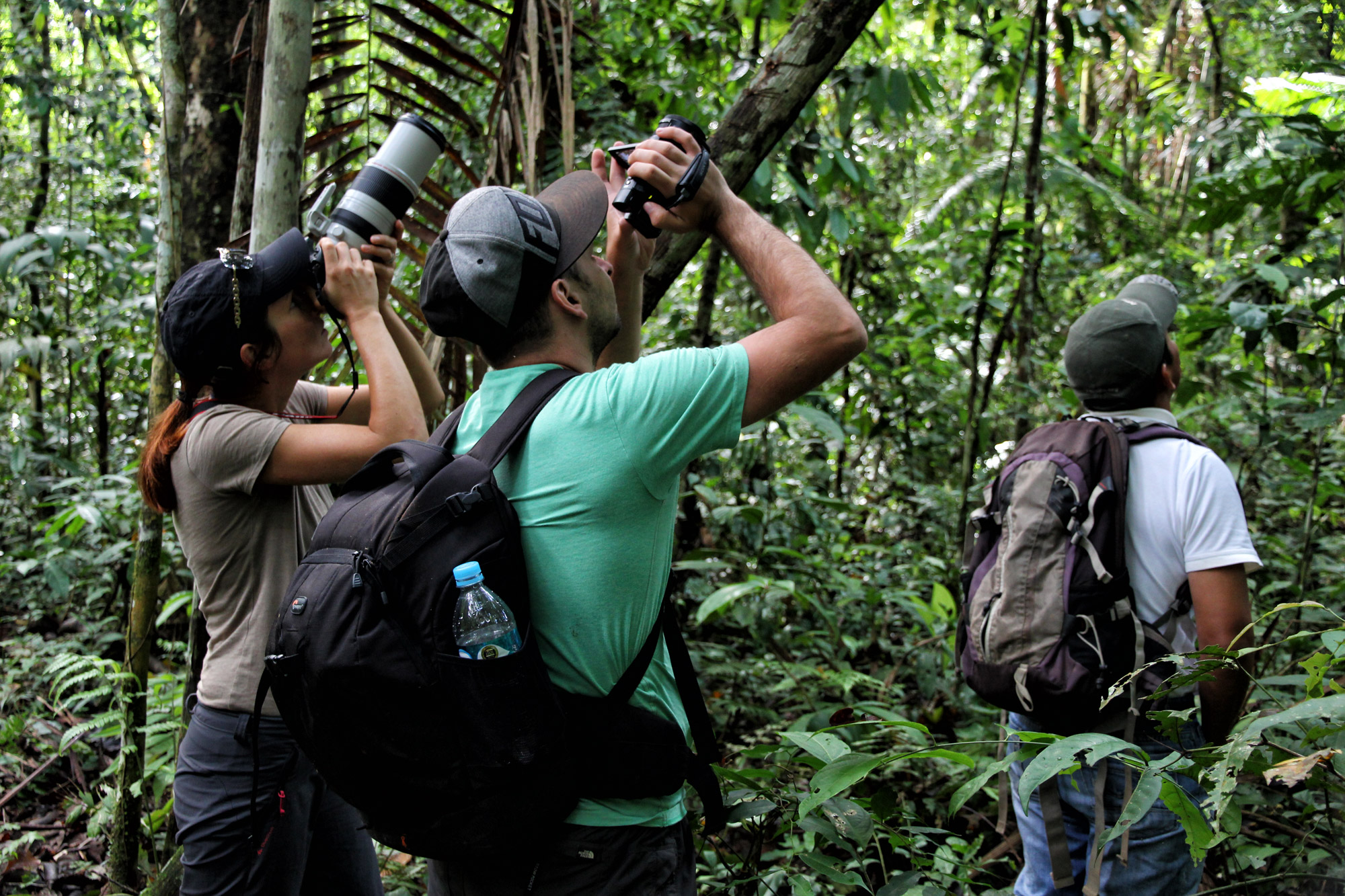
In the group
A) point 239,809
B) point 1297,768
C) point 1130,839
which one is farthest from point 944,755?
point 239,809

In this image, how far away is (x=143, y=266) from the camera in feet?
21.2

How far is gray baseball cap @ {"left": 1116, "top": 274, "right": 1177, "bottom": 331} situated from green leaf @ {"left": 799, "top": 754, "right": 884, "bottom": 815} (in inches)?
59.2

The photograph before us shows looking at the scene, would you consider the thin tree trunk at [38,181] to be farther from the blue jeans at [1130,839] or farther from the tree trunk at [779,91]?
the blue jeans at [1130,839]

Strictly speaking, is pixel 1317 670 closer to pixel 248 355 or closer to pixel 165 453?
pixel 248 355

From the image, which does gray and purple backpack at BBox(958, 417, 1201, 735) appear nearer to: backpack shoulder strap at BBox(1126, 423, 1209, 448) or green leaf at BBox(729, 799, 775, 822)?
backpack shoulder strap at BBox(1126, 423, 1209, 448)

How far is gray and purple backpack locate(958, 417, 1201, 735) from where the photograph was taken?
208cm

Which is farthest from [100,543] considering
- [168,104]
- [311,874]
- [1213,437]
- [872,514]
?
[1213,437]

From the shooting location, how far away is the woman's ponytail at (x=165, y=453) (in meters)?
2.07

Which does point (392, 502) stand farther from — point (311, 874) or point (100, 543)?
point (100, 543)

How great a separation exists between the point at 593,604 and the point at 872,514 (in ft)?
16.8

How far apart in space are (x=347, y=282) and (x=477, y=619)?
3.62 ft

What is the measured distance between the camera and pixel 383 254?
2160 millimetres

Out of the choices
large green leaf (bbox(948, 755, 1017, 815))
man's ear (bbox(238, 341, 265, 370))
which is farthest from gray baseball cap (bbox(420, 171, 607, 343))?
large green leaf (bbox(948, 755, 1017, 815))

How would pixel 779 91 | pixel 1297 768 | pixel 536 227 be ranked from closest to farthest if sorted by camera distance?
pixel 1297 768 → pixel 536 227 → pixel 779 91
